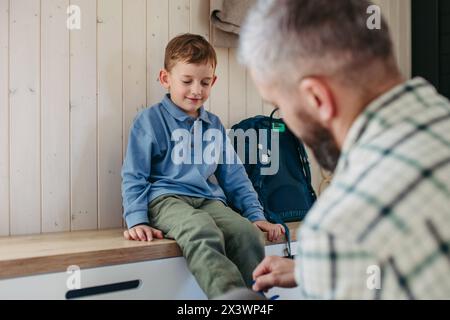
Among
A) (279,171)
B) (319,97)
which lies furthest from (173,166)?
(319,97)

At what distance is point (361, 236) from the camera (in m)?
0.49

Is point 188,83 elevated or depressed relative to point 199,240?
elevated

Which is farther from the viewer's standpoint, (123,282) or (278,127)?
(278,127)

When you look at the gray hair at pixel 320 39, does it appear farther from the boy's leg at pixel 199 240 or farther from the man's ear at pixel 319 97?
the boy's leg at pixel 199 240

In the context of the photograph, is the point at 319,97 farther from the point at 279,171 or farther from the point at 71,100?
the point at 279,171

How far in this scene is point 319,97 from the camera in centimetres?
62

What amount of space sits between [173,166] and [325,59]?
1004mm

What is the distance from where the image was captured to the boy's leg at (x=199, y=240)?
1191 millimetres

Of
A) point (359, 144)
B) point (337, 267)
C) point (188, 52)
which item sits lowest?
point (337, 267)

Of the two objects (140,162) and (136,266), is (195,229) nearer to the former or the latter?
(136,266)

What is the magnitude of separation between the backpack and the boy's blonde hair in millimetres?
360

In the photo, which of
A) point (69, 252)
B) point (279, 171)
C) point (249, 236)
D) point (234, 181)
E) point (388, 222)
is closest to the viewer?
point (388, 222)

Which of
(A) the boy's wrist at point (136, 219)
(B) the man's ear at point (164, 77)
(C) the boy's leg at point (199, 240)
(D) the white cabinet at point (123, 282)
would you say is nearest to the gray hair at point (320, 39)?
(C) the boy's leg at point (199, 240)

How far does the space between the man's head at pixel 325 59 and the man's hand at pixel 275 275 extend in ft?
0.97
